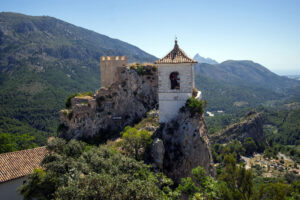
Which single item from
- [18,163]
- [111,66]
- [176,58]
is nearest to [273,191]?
[176,58]

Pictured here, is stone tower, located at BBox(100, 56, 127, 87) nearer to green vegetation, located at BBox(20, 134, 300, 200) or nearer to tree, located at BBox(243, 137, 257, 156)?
green vegetation, located at BBox(20, 134, 300, 200)

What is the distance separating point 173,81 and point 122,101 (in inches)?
368

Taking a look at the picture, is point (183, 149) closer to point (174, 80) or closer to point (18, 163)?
point (174, 80)

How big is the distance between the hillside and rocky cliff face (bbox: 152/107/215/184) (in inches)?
2584

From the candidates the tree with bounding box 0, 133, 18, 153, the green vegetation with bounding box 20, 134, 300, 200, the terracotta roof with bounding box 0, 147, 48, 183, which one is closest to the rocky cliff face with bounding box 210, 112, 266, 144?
the tree with bounding box 0, 133, 18, 153

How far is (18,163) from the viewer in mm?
22531

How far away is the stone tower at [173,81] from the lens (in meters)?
20.5

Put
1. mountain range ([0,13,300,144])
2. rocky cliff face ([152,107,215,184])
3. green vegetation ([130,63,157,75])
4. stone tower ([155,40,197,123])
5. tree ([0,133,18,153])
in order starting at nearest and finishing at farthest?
1. rocky cliff face ([152,107,215,184])
2. stone tower ([155,40,197,123])
3. green vegetation ([130,63,157,75])
4. tree ([0,133,18,153])
5. mountain range ([0,13,300,144])

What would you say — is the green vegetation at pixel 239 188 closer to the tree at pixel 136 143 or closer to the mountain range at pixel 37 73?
the tree at pixel 136 143

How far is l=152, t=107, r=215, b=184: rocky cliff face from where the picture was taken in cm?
1872

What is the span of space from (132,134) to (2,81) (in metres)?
117

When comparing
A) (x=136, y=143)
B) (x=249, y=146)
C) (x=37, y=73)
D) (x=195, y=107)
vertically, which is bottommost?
(x=249, y=146)

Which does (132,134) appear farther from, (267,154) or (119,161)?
(267,154)

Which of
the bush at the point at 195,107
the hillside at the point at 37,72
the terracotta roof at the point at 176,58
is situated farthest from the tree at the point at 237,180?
the hillside at the point at 37,72
